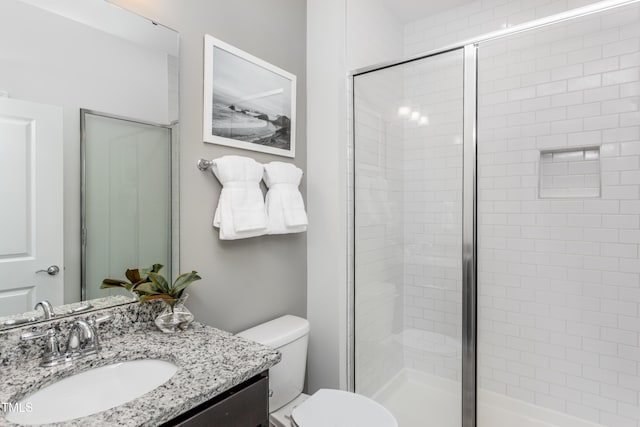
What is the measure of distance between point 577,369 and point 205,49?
2.49 m


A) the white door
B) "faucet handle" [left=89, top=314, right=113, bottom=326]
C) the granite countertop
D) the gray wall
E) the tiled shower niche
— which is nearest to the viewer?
the granite countertop

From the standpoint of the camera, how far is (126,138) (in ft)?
3.92

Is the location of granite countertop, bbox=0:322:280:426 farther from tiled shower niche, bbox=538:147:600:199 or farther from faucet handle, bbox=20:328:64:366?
tiled shower niche, bbox=538:147:600:199

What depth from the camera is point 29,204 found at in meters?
0.96

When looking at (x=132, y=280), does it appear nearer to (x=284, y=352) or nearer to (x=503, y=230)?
(x=284, y=352)

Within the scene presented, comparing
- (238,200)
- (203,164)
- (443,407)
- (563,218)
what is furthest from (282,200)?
(563,218)

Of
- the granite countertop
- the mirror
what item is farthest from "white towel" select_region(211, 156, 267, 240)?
the granite countertop

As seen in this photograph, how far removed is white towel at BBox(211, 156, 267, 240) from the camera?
146 centimetres

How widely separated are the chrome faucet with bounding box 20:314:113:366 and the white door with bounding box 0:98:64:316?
89 millimetres

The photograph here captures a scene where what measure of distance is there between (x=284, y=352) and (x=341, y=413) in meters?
0.36

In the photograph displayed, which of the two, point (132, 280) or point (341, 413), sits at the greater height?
point (132, 280)

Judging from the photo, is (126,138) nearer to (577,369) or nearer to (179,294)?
(179,294)

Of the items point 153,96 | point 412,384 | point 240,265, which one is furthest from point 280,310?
point 153,96

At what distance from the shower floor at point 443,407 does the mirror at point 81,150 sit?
4.61ft
